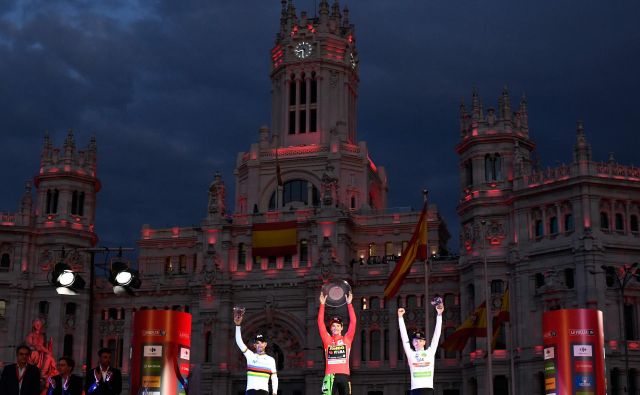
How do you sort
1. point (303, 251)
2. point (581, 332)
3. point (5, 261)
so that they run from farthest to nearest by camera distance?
point (5, 261)
point (303, 251)
point (581, 332)

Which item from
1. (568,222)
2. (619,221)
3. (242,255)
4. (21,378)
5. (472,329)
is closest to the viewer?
(21,378)

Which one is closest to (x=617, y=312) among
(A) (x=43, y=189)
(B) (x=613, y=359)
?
(B) (x=613, y=359)

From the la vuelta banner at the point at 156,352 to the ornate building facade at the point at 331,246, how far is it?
112ft

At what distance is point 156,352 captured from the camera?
138ft

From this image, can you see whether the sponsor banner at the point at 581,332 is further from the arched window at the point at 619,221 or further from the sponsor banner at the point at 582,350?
the arched window at the point at 619,221

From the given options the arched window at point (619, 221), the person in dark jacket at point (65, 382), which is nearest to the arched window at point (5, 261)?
the arched window at point (619, 221)

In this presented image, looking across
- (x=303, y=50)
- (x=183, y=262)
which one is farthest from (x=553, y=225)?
(x=183, y=262)

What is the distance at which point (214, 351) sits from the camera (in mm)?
86000

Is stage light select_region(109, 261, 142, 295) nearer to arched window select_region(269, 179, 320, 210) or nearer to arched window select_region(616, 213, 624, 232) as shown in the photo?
arched window select_region(616, 213, 624, 232)

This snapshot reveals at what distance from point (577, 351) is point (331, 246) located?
4908cm

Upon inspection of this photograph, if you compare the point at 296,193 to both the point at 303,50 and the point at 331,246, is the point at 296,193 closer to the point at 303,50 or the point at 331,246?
the point at 331,246

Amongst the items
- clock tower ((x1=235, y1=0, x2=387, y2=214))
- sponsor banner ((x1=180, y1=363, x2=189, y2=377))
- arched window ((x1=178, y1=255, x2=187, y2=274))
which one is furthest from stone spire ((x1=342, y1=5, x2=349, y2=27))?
sponsor banner ((x1=180, y1=363, x2=189, y2=377))

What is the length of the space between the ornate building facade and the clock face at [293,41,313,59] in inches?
5.2

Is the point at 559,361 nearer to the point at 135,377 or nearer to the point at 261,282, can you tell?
the point at 135,377
